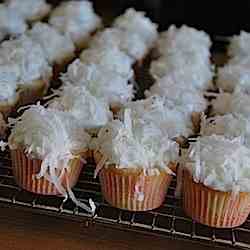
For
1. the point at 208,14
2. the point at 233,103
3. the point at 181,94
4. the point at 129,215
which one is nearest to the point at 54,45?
the point at 181,94

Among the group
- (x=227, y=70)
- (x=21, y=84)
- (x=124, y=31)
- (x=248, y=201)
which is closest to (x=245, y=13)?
(x=124, y=31)

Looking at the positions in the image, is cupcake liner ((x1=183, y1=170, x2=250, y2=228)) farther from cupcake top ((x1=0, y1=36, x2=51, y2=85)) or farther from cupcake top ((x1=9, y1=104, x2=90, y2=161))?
cupcake top ((x1=0, y1=36, x2=51, y2=85))

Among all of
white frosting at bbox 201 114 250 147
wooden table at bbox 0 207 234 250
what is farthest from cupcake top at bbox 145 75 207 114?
wooden table at bbox 0 207 234 250

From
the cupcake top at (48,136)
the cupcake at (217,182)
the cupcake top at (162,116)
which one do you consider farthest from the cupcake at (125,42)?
the cupcake at (217,182)

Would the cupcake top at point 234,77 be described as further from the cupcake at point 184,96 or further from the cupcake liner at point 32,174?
the cupcake liner at point 32,174

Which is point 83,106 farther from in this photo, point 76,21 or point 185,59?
point 76,21

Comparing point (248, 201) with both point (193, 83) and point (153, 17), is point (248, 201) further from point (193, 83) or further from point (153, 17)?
point (153, 17)
